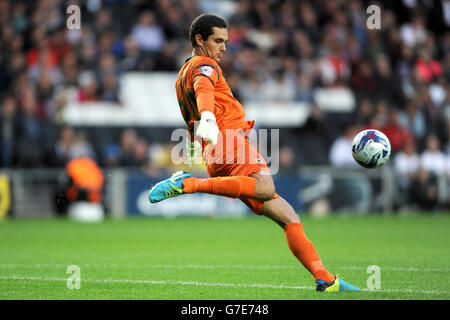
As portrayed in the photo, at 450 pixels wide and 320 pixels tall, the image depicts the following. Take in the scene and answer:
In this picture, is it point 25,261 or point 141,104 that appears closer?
point 25,261

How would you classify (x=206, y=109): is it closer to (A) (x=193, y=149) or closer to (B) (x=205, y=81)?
(B) (x=205, y=81)

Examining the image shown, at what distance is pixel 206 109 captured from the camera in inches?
232

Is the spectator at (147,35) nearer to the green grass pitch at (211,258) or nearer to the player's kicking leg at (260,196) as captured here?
the green grass pitch at (211,258)

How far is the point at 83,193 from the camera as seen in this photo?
53.9 ft

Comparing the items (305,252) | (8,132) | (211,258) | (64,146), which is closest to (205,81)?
(305,252)

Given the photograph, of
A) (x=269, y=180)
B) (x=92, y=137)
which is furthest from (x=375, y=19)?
(x=269, y=180)

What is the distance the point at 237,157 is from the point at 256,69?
44.8 ft

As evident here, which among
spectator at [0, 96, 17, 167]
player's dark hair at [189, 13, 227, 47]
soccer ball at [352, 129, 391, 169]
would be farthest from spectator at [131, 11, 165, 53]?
player's dark hair at [189, 13, 227, 47]

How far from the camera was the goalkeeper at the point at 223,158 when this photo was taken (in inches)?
238

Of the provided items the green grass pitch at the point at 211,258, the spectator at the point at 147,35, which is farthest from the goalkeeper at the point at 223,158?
the spectator at the point at 147,35

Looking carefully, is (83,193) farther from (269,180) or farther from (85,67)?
(269,180)
